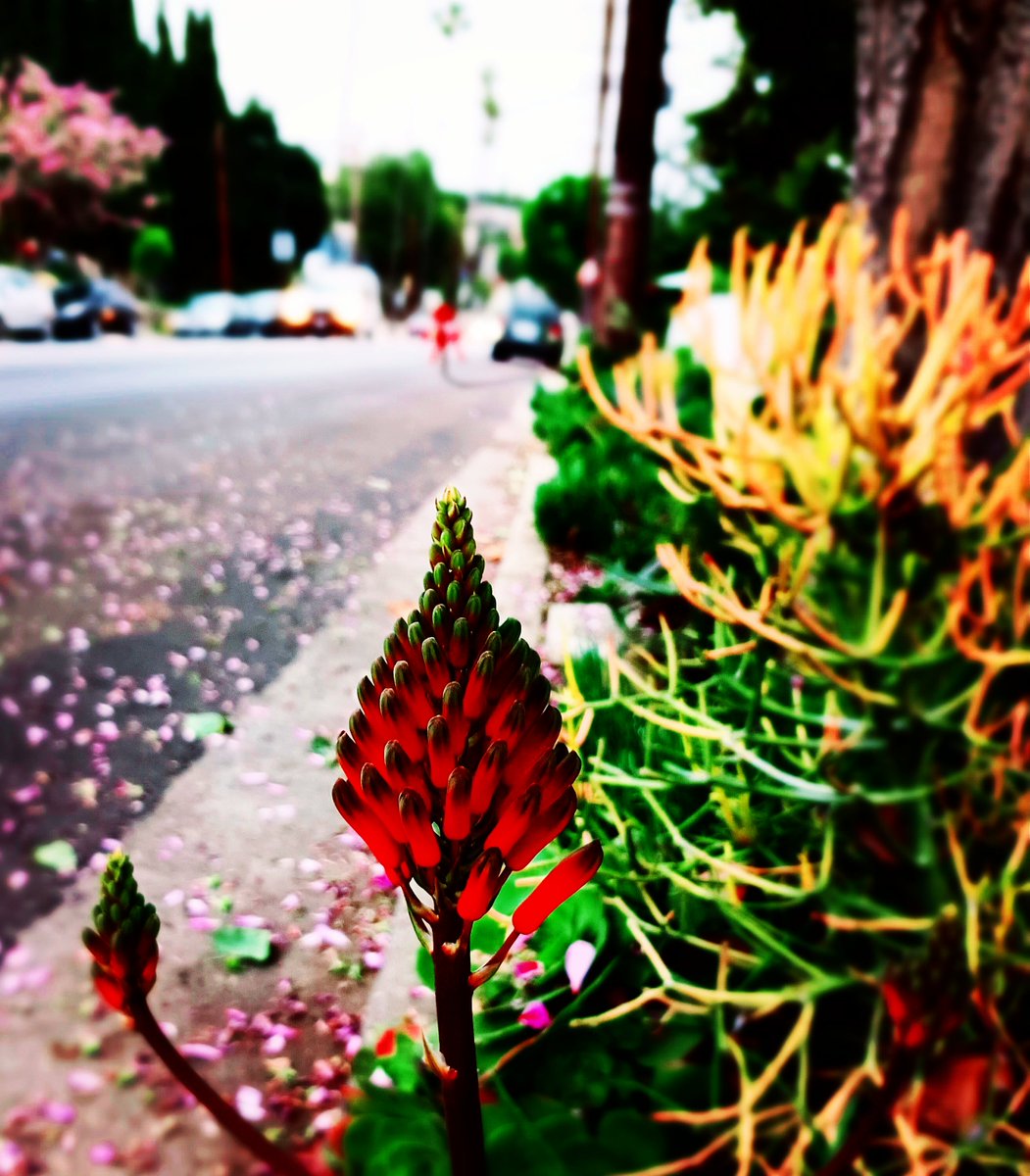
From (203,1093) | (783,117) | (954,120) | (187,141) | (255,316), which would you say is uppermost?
(187,141)

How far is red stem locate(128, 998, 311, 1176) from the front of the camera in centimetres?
91

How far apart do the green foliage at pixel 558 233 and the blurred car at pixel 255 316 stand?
1756 cm

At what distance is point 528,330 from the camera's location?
74.0 feet

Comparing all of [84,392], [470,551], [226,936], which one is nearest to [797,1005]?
[470,551]

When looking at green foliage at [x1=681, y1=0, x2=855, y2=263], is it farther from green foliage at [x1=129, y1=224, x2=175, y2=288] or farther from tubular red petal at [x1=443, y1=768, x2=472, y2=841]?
green foliage at [x1=129, y1=224, x2=175, y2=288]

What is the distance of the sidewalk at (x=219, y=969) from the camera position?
1.77 metres

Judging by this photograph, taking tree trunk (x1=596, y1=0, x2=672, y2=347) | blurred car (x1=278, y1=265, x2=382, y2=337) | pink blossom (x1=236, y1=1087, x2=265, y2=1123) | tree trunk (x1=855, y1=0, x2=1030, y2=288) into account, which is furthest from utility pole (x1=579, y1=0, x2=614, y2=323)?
blurred car (x1=278, y1=265, x2=382, y2=337)

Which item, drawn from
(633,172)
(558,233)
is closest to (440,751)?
(633,172)

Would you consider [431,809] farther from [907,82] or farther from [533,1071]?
[907,82]

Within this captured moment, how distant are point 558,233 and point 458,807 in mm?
47366

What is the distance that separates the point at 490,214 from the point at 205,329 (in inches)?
2393

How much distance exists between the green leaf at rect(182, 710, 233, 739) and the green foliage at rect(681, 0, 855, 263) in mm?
4835

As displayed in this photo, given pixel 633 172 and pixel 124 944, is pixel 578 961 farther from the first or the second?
pixel 633 172

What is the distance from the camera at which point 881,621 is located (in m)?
1.07
